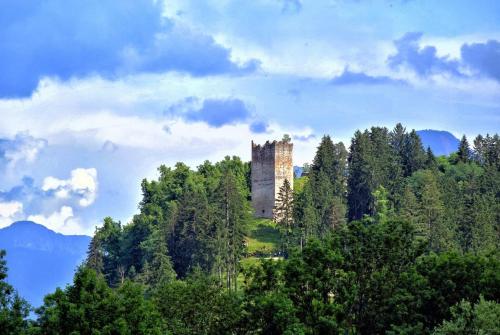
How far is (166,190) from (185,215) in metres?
13.3

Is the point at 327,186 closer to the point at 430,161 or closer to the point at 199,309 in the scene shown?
the point at 430,161

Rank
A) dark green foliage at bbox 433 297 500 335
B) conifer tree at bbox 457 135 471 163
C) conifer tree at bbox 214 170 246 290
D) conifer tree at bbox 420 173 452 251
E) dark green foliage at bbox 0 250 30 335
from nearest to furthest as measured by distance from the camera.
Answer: dark green foliage at bbox 0 250 30 335 → dark green foliage at bbox 433 297 500 335 → conifer tree at bbox 420 173 452 251 → conifer tree at bbox 214 170 246 290 → conifer tree at bbox 457 135 471 163

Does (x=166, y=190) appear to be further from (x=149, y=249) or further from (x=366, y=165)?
(x=366, y=165)

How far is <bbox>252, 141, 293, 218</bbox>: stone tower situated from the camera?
111 meters

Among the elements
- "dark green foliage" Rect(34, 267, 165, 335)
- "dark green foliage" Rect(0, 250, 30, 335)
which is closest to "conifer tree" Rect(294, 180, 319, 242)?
"dark green foliage" Rect(34, 267, 165, 335)

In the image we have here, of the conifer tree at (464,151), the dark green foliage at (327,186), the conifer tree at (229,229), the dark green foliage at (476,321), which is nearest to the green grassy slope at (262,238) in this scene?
the conifer tree at (229,229)

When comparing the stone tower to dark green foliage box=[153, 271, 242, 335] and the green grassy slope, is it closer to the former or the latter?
the green grassy slope

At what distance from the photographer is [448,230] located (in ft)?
291

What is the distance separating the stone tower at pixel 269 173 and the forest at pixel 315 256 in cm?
245

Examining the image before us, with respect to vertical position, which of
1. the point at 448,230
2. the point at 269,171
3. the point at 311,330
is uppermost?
the point at 269,171

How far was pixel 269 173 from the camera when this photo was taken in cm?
11206

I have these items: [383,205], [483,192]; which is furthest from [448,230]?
[483,192]

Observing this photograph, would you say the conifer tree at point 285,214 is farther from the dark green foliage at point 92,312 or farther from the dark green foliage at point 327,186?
the dark green foliage at point 92,312

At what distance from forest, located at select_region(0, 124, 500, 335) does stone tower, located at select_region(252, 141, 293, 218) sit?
8.05 ft
